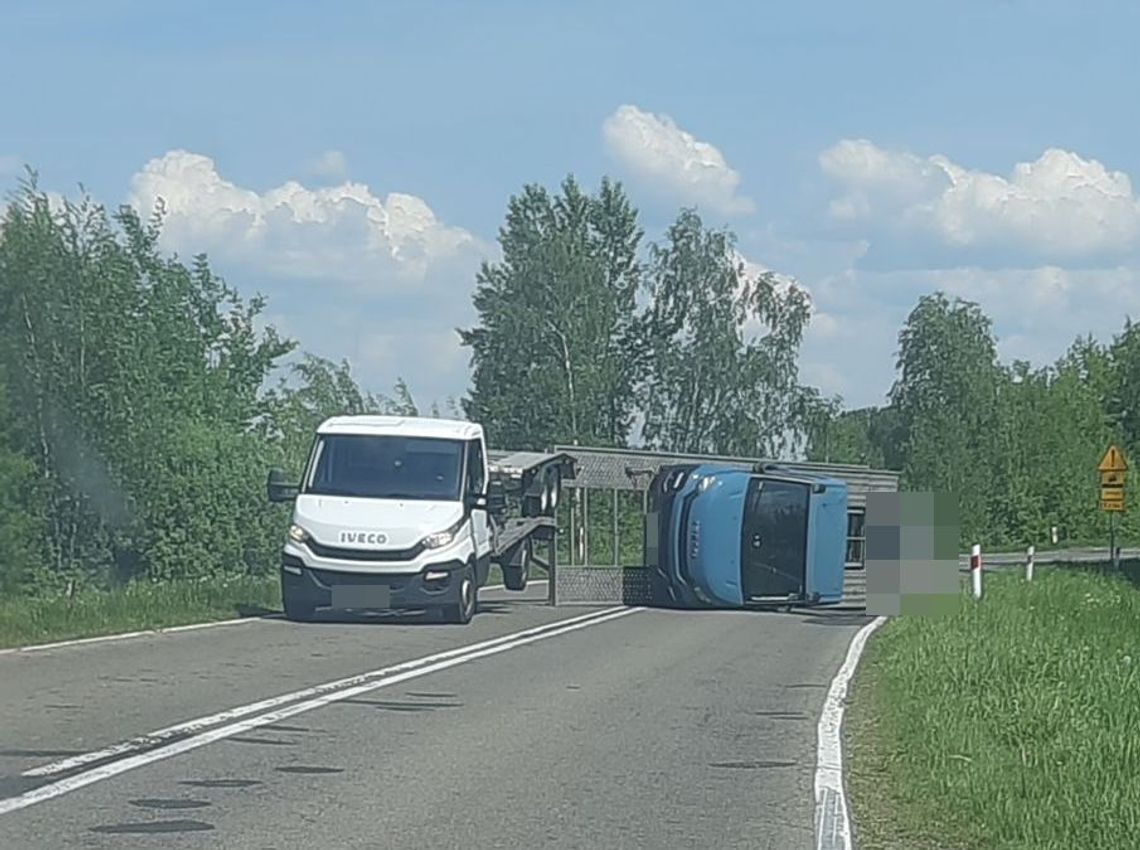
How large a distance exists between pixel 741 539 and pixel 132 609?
42.4ft

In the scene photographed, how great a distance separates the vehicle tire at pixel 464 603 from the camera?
23.6m

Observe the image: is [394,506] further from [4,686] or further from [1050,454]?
[1050,454]

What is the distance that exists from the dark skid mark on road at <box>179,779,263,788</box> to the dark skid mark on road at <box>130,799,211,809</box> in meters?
0.50

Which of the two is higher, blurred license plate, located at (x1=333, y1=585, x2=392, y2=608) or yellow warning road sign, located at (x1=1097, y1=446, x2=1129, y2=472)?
yellow warning road sign, located at (x1=1097, y1=446, x2=1129, y2=472)

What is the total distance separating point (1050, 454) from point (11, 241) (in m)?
46.3

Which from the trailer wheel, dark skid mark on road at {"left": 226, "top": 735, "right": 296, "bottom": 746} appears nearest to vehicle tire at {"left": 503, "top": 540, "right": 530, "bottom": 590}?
the trailer wheel

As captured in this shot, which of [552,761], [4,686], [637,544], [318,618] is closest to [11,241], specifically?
[637,544]

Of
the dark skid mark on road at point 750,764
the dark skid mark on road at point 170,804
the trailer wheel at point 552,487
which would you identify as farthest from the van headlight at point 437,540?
the dark skid mark on road at point 170,804

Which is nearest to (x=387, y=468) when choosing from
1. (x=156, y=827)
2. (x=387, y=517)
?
(x=387, y=517)

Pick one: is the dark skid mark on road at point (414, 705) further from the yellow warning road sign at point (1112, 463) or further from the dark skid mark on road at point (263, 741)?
the yellow warning road sign at point (1112, 463)

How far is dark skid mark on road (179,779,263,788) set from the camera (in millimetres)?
9922

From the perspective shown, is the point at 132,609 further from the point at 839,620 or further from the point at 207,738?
the point at 839,620

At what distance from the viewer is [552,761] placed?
37.0 feet

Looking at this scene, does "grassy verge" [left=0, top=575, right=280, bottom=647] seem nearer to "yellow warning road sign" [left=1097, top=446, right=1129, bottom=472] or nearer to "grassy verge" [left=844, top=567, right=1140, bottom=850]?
"grassy verge" [left=844, top=567, right=1140, bottom=850]
